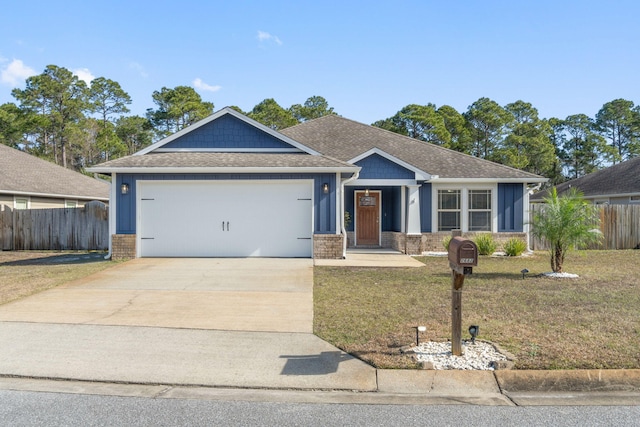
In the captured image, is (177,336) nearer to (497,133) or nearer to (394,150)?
(394,150)

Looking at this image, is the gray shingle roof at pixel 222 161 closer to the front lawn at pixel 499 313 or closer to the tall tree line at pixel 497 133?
the front lawn at pixel 499 313

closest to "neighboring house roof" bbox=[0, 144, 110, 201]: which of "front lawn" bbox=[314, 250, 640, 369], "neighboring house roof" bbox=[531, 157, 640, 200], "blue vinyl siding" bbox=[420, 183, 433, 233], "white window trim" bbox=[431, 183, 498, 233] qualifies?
"front lawn" bbox=[314, 250, 640, 369]

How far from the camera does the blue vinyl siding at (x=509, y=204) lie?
16797 millimetres

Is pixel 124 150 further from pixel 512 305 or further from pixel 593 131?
pixel 593 131

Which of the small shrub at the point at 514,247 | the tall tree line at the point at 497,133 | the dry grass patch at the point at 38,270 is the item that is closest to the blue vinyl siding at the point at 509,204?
the small shrub at the point at 514,247

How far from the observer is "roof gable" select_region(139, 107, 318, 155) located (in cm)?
1459

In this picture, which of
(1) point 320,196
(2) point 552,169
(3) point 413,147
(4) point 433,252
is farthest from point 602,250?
(2) point 552,169

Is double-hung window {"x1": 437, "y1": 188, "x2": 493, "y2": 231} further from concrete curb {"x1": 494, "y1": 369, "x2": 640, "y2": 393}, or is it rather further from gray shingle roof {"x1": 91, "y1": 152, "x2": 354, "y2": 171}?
concrete curb {"x1": 494, "y1": 369, "x2": 640, "y2": 393}

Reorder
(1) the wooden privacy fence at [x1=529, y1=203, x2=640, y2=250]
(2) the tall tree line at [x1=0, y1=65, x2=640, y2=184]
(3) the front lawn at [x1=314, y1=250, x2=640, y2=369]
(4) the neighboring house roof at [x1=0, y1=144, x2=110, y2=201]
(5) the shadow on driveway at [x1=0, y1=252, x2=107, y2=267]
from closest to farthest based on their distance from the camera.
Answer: (3) the front lawn at [x1=314, y1=250, x2=640, y2=369]
(5) the shadow on driveway at [x1=0, y1=252, x2=107, y2=267]
(1) the wooden privacy fence at [x1=529, y1=203, x2=640, y2=250]
(4) the neighboring house roof at [x1=0, y1=144, x2=110, y2=201]
(2) the tall tree line at [x1=0, y1=65, x2=640, y2=184]

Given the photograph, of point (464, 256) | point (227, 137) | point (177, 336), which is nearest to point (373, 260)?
point (227, 137)

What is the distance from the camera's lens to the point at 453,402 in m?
4.19

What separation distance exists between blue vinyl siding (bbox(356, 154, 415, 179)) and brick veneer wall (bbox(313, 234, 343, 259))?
11.1 feet

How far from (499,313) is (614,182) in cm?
2235

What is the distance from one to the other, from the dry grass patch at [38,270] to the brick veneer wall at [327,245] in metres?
5.60
